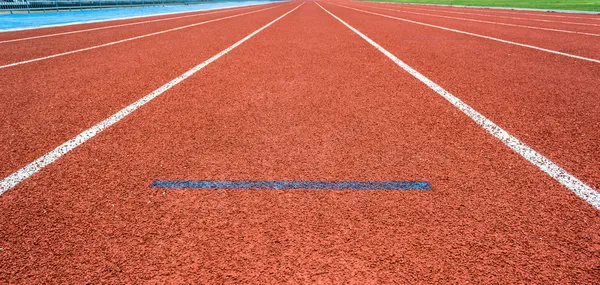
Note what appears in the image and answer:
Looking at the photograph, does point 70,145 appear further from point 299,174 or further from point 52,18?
point 52,18

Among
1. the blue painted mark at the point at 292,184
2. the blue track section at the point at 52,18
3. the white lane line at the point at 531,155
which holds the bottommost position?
the blue painted mark at the point at 292,184

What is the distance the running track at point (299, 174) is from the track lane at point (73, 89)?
0.10 ft

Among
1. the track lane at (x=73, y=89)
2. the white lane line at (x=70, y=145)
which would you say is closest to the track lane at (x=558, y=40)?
the track lane at (x=73, y=89)

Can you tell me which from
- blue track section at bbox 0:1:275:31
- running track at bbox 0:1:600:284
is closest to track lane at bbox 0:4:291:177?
running track at bbox 0:1:600:284

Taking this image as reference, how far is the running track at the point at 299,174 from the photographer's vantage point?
1.74m

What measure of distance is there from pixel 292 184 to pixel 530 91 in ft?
11.6

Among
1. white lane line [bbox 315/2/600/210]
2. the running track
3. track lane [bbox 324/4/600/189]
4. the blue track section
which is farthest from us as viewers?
the blue track section

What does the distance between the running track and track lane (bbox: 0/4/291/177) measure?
0.03 m

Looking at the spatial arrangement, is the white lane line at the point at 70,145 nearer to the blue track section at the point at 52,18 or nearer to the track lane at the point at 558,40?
the track lane at the point at 558,40

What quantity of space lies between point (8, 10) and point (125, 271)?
21.8 metres

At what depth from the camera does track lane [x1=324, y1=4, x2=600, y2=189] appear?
293cm

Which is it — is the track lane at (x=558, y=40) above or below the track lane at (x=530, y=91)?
above

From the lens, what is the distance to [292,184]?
7.88 ft

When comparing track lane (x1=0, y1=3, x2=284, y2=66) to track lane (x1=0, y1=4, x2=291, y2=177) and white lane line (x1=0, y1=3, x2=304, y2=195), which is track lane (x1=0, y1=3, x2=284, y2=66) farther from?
white lane line (x1=0, y1=3, x2=304, y2=195)
